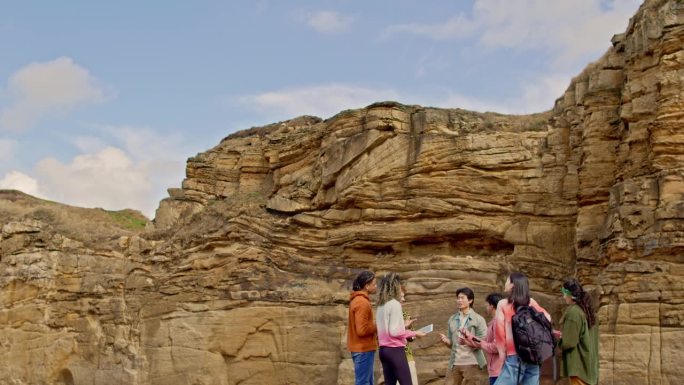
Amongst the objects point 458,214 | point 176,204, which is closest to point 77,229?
point 176,204

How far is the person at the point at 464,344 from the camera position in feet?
37.2

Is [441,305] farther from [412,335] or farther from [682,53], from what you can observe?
A: [412,335]

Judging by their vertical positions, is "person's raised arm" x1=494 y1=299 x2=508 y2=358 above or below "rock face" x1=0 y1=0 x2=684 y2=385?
below

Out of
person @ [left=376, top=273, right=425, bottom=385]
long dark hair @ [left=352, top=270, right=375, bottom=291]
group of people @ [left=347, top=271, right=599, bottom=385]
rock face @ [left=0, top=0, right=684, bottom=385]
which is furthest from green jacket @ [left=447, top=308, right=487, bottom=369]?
rock face @ [left=0, top=0, right=684, bottom=385]

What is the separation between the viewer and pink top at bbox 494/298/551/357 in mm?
9359

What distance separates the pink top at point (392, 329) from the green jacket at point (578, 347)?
1903 millimetres

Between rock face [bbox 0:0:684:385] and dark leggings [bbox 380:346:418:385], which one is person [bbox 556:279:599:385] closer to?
dark leggings [bbox 380:346:418:385]

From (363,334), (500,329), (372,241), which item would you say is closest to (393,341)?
(363,334)

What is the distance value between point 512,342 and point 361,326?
195cm

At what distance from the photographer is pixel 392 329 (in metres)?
10.2

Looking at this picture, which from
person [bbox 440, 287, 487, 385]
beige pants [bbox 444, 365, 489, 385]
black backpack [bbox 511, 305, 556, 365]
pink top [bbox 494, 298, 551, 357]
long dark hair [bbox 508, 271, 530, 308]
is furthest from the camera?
beige pants [bbox 444, 365, 489, 385]

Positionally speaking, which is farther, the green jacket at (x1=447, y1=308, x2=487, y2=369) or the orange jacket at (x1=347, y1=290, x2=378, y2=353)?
the green jacket at (x1=447, y1=308, x2=487, y2=369)

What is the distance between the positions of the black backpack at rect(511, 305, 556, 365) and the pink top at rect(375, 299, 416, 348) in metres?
1.54

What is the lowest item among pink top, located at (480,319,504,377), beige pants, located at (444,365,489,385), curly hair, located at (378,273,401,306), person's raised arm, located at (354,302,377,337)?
beige pants, located at (444,365,489,385)
